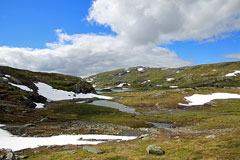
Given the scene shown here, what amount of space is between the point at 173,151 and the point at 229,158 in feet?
22.5

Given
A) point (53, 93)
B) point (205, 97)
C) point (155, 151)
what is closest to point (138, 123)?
point (155, 151)

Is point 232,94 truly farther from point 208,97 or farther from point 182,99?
point 182,99

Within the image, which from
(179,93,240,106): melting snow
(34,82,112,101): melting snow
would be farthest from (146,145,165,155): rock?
(34,82,112,101): melting snow

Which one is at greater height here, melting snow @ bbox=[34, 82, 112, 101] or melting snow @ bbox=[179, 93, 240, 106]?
melting snow @ bbox=[34, 82, 112, 101]

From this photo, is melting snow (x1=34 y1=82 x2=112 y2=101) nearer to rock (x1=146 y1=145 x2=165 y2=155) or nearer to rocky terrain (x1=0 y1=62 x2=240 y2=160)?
rocky terrain (x1=0 y1=62 x2=240 y2=160)

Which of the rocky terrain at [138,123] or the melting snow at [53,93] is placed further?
the melting snow at [53,93]

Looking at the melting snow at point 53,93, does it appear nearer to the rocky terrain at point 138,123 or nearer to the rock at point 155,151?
the rocky terrain at point 138,123

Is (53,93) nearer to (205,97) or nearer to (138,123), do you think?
(138,123)

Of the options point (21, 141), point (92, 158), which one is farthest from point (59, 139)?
point (92, 158)

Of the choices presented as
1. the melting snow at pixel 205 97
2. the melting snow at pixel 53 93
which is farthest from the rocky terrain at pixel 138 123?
the melting snow at pixel 53 93

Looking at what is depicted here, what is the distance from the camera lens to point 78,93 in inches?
7564

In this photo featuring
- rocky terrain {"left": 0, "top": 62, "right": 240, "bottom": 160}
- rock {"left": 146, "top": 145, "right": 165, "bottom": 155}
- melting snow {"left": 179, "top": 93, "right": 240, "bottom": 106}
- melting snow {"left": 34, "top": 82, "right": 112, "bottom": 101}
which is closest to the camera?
rock {"left": 146, "top": 145, "right": 165, "bottom": 155}

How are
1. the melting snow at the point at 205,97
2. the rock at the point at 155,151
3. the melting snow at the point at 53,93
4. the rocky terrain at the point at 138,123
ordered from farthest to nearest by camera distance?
the melting snow at the point at 53,93, the melting snow at the point at 205,97, the rocky terrain at the point at 138,123, the rock at the point at 155,151

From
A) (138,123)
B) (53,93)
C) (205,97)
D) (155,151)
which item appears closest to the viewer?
(155,151)
